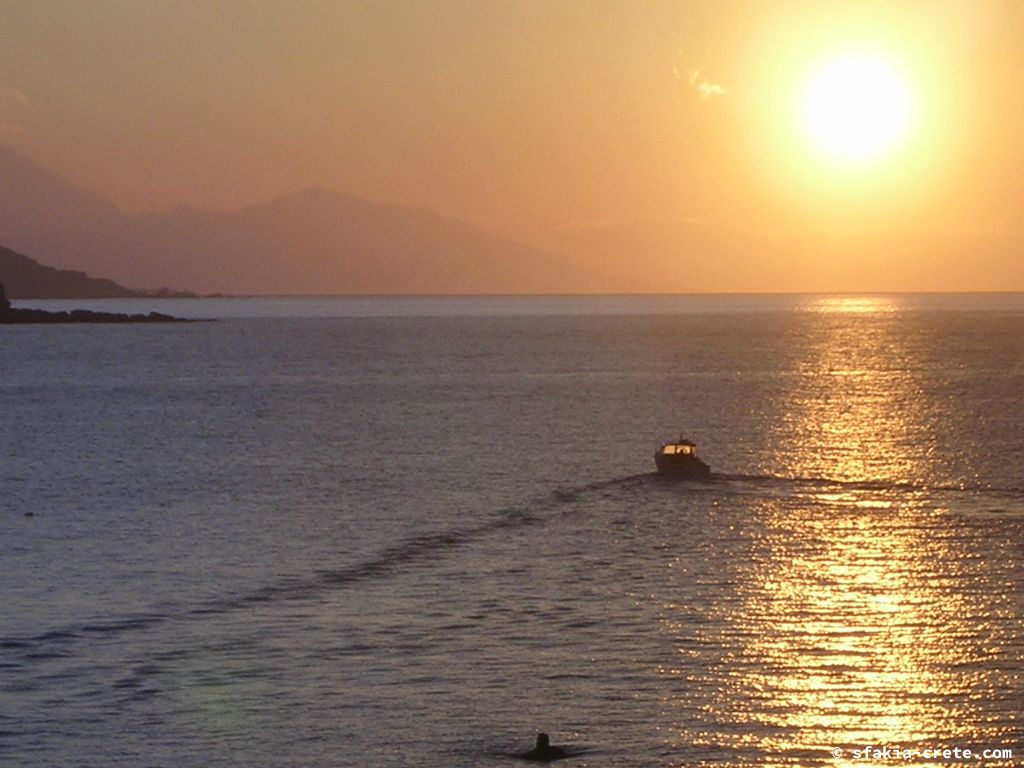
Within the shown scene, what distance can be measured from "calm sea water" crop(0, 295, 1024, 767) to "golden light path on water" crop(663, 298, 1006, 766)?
0.13m

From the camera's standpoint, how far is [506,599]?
159ft

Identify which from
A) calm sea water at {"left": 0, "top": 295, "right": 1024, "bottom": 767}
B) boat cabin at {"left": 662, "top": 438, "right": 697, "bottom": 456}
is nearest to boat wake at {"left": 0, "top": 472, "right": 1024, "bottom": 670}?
calm sea water at {"left": 0, "top": 295, "right": 1024, "bottom": 767}

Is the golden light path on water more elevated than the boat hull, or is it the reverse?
the boat hull

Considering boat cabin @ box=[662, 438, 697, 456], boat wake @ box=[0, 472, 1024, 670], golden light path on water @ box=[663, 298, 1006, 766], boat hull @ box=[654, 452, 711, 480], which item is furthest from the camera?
boat cabin @ box=[662, 438, 697, 456]

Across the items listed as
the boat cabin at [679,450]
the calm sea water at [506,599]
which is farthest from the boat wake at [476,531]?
the boat cabin at [679,450]

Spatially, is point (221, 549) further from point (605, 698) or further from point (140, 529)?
point (605, 698)

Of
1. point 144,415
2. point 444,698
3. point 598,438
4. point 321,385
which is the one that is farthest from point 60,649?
point 321,385

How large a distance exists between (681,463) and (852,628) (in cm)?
3636

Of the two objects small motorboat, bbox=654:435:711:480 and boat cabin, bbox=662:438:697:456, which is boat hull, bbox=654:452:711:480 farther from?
boat cabin, bbox=662:438:697:456

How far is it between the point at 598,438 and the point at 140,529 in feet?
145

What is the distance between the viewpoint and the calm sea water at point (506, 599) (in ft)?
115

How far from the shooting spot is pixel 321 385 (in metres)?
167

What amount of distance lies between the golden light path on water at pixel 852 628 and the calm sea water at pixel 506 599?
13 centimetres

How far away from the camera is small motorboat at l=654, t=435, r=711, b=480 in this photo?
79681 mm
